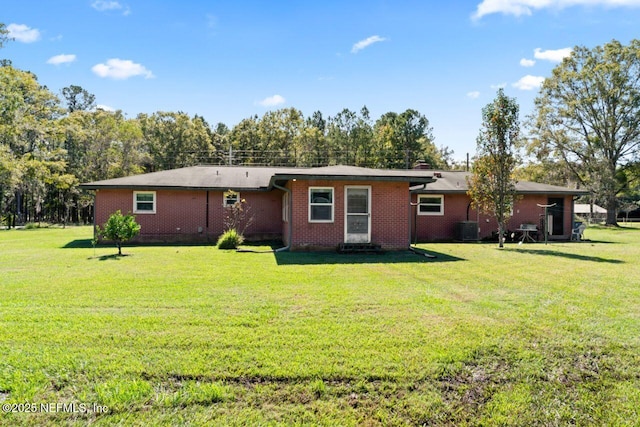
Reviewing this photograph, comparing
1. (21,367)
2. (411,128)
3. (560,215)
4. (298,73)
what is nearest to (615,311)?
(21,367)

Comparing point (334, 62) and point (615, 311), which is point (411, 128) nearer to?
point (334, 62)

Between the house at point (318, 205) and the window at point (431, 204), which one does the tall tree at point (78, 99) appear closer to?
the house at point (318, 205)

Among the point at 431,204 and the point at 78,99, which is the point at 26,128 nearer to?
the point at 78,99

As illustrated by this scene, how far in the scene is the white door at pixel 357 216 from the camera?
12.2 meters

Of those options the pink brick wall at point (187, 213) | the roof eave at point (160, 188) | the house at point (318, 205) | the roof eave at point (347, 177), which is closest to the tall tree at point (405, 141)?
the house at point (318, 205)

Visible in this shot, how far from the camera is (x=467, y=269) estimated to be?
8812mm

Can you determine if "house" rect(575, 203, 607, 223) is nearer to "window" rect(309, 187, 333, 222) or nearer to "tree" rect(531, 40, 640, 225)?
"tree" rect(531, 40, 640, 225)

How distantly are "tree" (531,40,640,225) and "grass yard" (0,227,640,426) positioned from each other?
32173mm

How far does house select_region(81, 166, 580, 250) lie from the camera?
12023 millimetres

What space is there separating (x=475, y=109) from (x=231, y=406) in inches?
559

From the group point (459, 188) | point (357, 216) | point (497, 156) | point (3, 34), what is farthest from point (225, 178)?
point (3, 34)

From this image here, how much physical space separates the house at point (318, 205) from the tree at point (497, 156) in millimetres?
1682

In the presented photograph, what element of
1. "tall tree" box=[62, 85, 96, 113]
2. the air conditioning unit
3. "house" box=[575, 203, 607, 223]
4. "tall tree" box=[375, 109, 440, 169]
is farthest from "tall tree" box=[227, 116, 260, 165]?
"house" box=[575, 203, 607, 223]

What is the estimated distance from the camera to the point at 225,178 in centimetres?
1733
